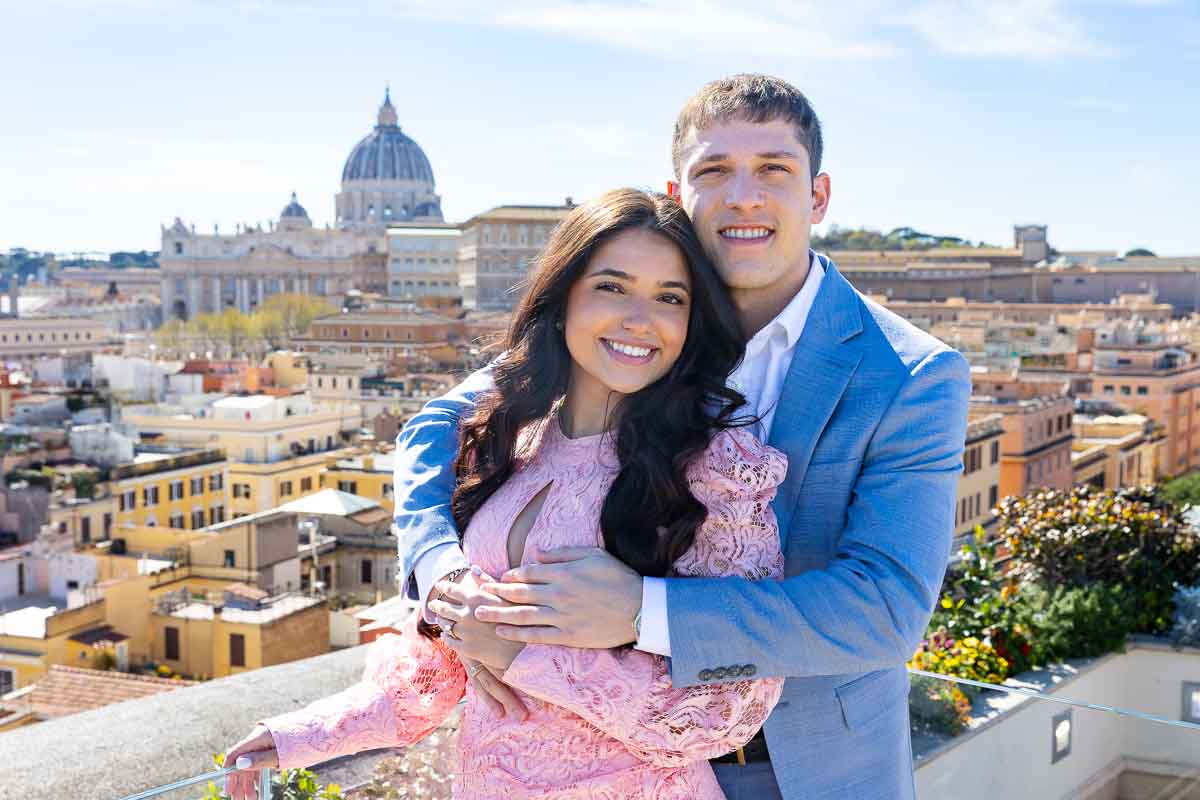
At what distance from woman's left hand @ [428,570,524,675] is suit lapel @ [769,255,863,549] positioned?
0.26m

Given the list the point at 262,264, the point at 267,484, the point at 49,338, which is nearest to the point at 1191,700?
the point at 267,484

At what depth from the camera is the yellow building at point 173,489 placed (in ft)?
55.2

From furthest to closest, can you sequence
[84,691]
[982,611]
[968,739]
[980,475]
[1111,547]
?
[980,475] → [84,691] → [1111,547] → [982,611] → [968,739]

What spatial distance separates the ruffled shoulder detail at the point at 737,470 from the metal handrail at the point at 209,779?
0.53m

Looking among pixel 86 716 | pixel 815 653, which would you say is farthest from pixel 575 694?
pixel 86 716

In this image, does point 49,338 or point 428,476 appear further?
point 49,338

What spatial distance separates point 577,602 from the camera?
1160 millimetres

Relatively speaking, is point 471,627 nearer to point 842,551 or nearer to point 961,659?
point 842,551

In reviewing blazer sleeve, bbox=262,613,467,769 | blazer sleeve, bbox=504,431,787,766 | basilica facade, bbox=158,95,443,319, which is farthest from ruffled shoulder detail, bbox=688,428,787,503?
basilica facade, bbox=158,95,443,319

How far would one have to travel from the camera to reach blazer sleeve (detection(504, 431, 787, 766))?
45.7 inches

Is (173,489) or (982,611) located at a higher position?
(982,611)

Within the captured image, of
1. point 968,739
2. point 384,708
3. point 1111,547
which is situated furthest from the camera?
point 1111,547

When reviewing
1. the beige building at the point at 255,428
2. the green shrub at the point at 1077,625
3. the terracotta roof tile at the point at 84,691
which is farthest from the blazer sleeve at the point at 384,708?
the beige building at the point at 255,428

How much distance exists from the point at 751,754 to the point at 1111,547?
286cm
